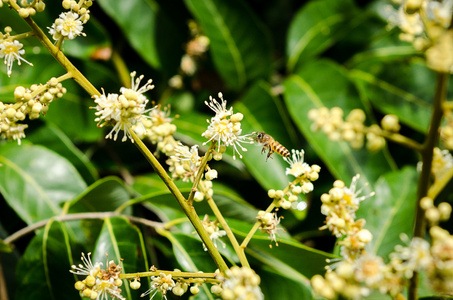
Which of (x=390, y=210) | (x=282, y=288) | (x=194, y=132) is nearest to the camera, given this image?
(x=282, y=288)

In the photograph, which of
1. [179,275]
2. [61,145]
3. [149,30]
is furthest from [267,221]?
[149,30]

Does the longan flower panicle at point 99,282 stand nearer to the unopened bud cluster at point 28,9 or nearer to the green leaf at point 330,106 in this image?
the unopened bud cluster at point 28,9

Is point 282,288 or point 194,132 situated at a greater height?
point 194,132

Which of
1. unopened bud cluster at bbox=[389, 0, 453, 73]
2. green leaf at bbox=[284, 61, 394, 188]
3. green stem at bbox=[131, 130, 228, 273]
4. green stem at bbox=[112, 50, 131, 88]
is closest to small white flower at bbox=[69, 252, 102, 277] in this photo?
green stem at bbox=[131, 130, 228, 273]

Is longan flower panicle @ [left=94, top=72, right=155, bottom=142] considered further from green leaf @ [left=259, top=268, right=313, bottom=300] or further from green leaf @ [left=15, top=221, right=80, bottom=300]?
green leaf @ [left=259, top=268, right=313, bottom=300]

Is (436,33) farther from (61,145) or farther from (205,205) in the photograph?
(61,145)
